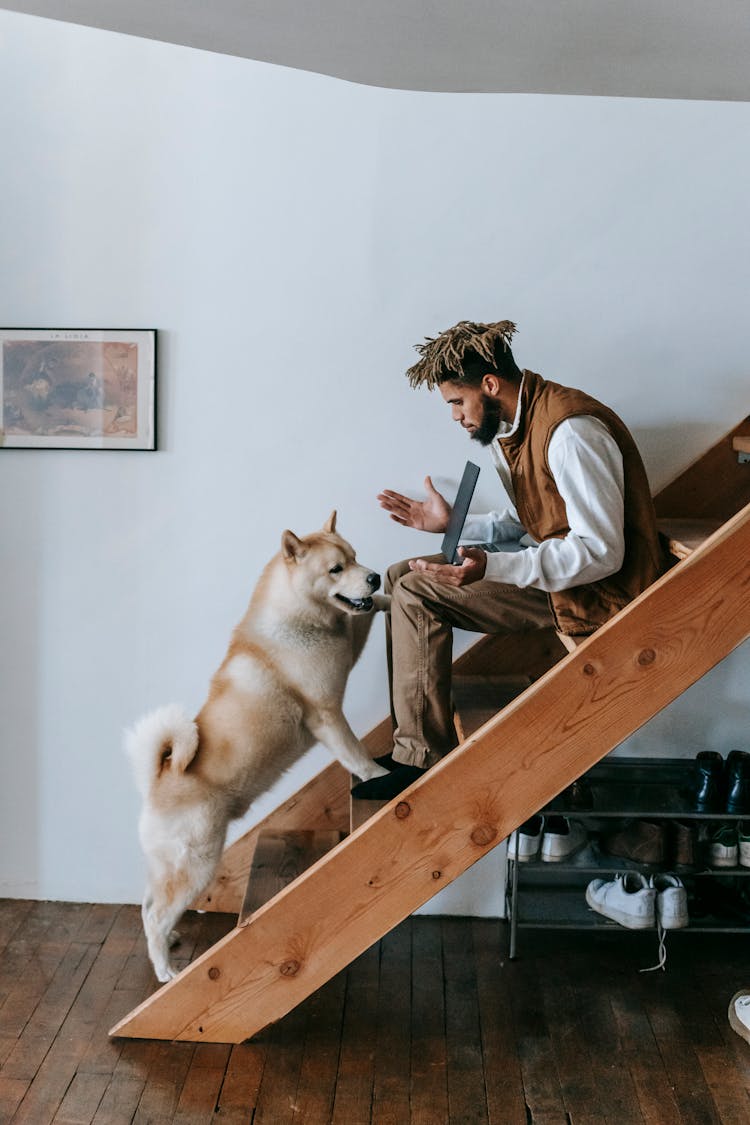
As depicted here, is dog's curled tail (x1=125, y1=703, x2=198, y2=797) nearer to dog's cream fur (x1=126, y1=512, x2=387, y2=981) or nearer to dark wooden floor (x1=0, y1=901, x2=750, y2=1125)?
dog's cream fur (x1=126, y1=512, x2=387, y2=981)

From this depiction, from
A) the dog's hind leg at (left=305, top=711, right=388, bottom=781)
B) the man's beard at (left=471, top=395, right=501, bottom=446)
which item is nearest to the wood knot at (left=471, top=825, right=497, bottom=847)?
the dog's hind leg at (left=305, top=711, right=388, bottom=781)

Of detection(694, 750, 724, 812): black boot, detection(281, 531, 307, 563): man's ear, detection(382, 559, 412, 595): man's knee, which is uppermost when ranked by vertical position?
detection(281, 531, 307, 563): man's ear

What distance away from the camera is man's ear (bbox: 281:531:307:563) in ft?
9.09

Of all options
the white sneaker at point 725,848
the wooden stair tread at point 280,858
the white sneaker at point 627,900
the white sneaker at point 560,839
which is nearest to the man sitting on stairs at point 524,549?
the wooden stair tread at point 280,858

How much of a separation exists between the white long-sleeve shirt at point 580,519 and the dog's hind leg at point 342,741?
645 millimetres

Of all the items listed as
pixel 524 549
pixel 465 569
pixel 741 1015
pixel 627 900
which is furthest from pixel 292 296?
pixel 741 1015

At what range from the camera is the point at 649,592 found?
2340 mm

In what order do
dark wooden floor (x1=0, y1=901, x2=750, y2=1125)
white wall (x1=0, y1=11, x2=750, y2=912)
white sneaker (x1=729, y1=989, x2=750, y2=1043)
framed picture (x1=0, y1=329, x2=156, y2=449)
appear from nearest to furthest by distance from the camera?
1. dark wooden floor (x1=0, y1=901, x2=750, y2=1125)
2. white sneaker (x1=729, y1=989, x2=750, y2=1043)
3. white wall (x1=0, y1=11, x2=750, y2=912)
4. framed picture (x1=0, y1=329, x2=156, y2=449)

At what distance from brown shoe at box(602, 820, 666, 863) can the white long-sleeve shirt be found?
900mm

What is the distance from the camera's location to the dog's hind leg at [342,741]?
289 centimetres

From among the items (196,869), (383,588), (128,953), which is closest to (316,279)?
(383,588)

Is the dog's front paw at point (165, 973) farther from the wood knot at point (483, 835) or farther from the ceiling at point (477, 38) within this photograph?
the ceiling at point (477, 38)

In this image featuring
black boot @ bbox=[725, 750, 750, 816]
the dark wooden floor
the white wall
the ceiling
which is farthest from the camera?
the white wall

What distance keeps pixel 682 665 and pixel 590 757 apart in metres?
0.29
